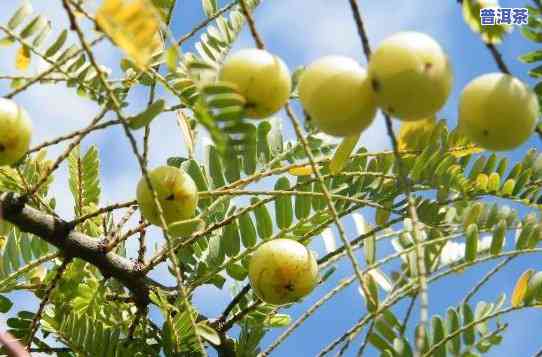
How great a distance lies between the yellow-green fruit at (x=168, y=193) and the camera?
1.76 meters

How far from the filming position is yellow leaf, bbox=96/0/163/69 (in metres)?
1.16

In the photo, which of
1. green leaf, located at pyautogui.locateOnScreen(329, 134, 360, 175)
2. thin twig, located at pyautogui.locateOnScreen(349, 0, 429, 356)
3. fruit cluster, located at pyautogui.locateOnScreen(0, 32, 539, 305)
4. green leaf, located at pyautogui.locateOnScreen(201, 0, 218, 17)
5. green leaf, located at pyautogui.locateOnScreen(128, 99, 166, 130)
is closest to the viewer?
thin twig, located at pyautogui.locateOnScreen(349, 0, 429, 356)

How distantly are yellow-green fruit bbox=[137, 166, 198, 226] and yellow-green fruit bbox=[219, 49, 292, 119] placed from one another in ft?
1.29

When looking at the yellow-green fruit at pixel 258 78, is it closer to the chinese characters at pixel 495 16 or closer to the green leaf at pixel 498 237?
the chinese characters at pixel 495 16

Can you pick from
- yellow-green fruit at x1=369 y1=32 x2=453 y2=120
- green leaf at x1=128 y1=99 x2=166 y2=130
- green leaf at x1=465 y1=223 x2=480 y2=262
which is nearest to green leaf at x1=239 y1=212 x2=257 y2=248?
green leaf at x1=465 y1=223 x2=480 y2=262

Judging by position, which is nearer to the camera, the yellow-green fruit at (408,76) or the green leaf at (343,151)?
the yellow-green fruit at (408,76)

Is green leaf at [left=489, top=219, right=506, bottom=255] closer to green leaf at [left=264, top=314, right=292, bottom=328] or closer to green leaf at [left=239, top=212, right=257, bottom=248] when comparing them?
green leaf at [left=239, top=212, right=257, bottom=248]

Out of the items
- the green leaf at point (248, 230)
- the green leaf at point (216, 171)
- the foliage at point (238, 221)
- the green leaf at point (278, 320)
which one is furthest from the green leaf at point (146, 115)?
the green leaf at point (278, 320)

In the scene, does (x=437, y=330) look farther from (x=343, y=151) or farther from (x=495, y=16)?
(x=495, y=16)

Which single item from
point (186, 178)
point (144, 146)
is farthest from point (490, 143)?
point (144, 146)

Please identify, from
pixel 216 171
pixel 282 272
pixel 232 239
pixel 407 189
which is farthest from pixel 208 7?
pixel 407 189

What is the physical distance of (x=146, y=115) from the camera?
138 centimetres

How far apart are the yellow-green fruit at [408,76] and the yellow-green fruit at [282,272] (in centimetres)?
68

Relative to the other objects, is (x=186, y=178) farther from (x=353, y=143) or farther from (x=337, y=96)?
(x=337, y=96)
